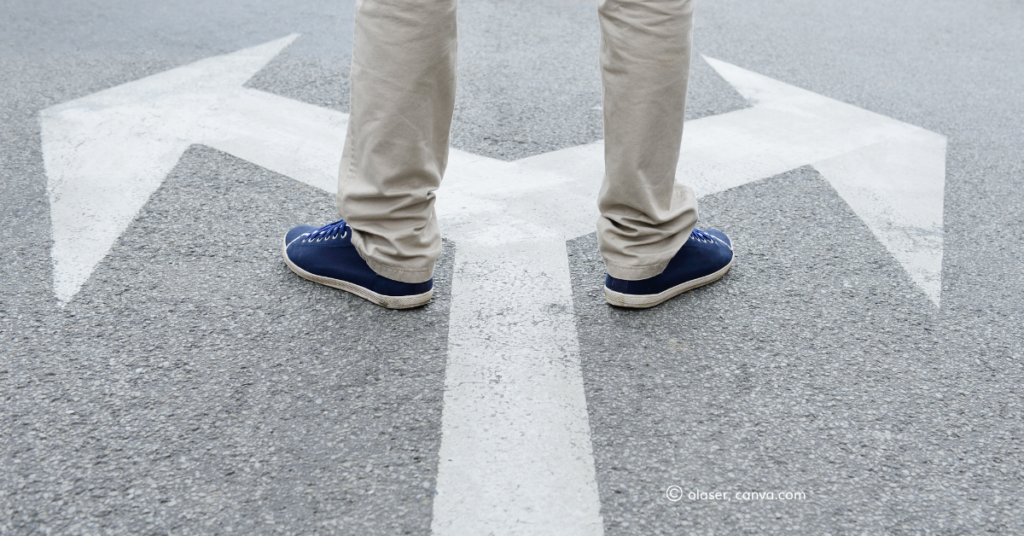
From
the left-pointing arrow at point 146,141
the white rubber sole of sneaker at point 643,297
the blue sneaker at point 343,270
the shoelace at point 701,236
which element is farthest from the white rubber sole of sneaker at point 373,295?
the shoelace at point 701,236

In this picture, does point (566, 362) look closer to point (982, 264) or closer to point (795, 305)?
point (795, 305)

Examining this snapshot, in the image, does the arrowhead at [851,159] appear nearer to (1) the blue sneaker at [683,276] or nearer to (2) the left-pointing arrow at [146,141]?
(1) the blue sneaker at [683,276]

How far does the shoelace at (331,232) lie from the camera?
6.31 ft

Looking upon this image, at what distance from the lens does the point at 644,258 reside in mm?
1859

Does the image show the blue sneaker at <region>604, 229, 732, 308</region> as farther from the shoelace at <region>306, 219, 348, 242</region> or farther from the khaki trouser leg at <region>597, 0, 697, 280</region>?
the shoelace at <region>306, 219, 348, 242</region>

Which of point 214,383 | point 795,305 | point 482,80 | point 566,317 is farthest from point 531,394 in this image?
point 482,80

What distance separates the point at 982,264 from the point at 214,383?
75.0 inches

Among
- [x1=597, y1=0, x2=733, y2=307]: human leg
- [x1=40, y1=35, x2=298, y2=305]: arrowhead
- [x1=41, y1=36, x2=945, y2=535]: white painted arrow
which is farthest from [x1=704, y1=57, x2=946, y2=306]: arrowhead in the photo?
[x1=40, y1=35, x2=298, y2=305]: arrowhead

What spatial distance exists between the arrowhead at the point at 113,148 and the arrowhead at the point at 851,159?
164 cm

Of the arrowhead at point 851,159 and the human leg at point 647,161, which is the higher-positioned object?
the human leg at point 647,161

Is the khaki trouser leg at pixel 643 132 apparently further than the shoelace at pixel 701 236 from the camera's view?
No

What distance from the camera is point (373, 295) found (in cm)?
188

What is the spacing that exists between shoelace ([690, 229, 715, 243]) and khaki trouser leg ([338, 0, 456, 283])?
0.61m

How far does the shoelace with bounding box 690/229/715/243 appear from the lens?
6.59 feet
